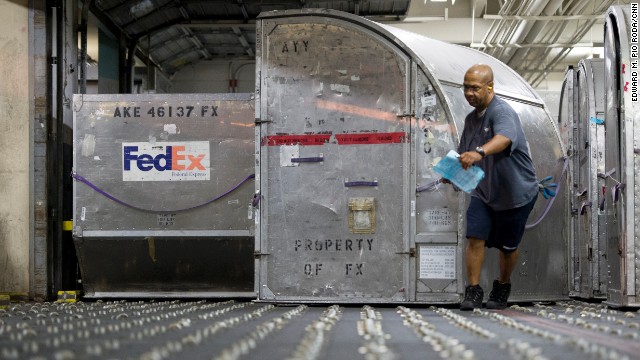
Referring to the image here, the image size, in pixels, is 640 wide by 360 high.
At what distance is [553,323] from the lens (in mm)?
5531

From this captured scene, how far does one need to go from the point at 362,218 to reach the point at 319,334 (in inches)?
118

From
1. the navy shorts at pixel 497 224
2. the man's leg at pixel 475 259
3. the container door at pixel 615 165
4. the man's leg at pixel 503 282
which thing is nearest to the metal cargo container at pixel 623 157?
the container door at pixel 615 165

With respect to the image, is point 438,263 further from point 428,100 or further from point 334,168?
point 428,100

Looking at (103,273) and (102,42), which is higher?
(102,42)

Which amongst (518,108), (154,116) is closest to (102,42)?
(154,116)

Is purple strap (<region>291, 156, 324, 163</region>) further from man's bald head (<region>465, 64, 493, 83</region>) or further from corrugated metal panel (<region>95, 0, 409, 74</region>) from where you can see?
corrugated metal panel (<region>95, 0, 409, 74</region>)

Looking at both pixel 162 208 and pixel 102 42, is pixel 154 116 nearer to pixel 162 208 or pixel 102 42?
pixel 162 208

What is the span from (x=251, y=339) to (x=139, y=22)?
31.1 ft

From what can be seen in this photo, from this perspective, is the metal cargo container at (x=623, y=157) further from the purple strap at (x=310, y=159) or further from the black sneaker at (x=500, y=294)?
the purple strap at (x=310, y=159)

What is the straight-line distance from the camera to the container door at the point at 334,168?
25.3ft

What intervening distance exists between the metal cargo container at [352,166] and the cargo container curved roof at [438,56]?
0.02 m

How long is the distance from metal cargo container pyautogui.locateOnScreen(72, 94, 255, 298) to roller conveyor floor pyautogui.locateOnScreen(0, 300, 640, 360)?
2.46 m

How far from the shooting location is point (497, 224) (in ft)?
23.4

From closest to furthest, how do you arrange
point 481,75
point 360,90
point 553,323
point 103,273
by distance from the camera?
point 553,323 < point 481,75 < point 360,90 < point 103,273
